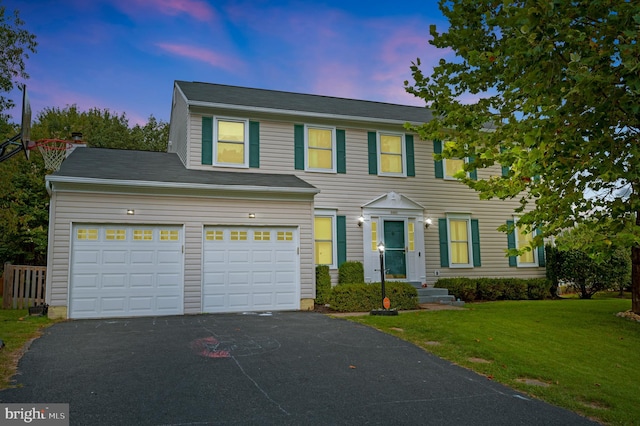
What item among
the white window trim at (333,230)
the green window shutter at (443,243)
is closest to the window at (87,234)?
the white window trim at (333,230)

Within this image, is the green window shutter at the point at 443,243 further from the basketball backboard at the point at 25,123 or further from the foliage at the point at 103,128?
the foliage at the point at 103,128

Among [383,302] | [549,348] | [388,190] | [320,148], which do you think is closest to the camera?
[549,348]

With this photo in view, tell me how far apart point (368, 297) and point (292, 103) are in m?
7.05

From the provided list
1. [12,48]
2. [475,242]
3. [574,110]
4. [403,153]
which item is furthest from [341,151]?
[12,48]

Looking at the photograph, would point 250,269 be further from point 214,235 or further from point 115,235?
point 115,235

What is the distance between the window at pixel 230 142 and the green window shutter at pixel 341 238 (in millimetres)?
3422

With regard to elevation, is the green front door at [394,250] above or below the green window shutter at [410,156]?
below

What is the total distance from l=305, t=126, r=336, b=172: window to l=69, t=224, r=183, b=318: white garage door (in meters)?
4.98

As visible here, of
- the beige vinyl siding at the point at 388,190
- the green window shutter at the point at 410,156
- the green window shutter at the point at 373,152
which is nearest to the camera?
the beige vinyl siding at the point at 388,190

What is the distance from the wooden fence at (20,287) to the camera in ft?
41.4

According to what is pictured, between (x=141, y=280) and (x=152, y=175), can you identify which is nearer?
(x=141, y=280)

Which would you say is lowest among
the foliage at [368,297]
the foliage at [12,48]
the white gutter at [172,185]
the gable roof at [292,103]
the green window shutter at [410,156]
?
the foliage at [368,297]

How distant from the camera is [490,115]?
8.27 meters

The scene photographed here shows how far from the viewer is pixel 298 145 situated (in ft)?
45.8
